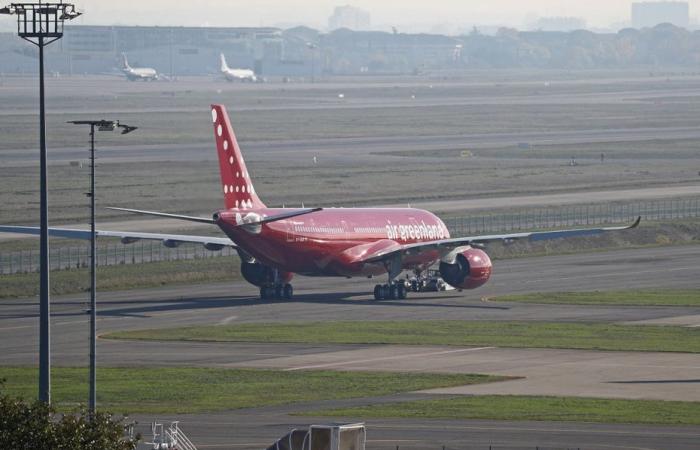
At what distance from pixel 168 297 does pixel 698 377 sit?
3869cm

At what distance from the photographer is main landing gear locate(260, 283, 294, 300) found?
94500 millimetres

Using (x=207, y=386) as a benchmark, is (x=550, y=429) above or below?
→ above

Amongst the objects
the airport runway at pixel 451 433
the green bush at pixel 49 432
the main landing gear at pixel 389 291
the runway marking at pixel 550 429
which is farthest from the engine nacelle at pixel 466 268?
the green bush at pixel 49 432

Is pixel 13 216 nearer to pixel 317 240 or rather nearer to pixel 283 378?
pixel 317 240

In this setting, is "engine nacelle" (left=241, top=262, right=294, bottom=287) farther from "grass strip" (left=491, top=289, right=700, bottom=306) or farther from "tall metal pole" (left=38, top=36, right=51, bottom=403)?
"tall metal pole" (left=38, top=36, right=51, bottom=403)

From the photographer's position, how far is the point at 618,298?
93.9 metres

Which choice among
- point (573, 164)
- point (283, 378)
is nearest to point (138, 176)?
point (573, 164)

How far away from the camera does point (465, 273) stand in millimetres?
95250

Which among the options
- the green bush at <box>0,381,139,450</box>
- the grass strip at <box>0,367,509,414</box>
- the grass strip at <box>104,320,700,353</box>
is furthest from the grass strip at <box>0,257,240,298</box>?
the green bush at <box>0,381,139,450</box>

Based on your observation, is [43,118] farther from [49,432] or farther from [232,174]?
[232,174]

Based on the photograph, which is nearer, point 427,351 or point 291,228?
point 427,351

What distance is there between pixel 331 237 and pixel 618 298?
1738 centimetres

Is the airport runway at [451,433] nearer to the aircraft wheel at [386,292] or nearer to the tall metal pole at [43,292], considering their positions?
Result: the tall metal pole at [43,292]

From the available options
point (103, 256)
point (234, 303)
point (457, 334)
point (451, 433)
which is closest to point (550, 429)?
point (451, 433)
